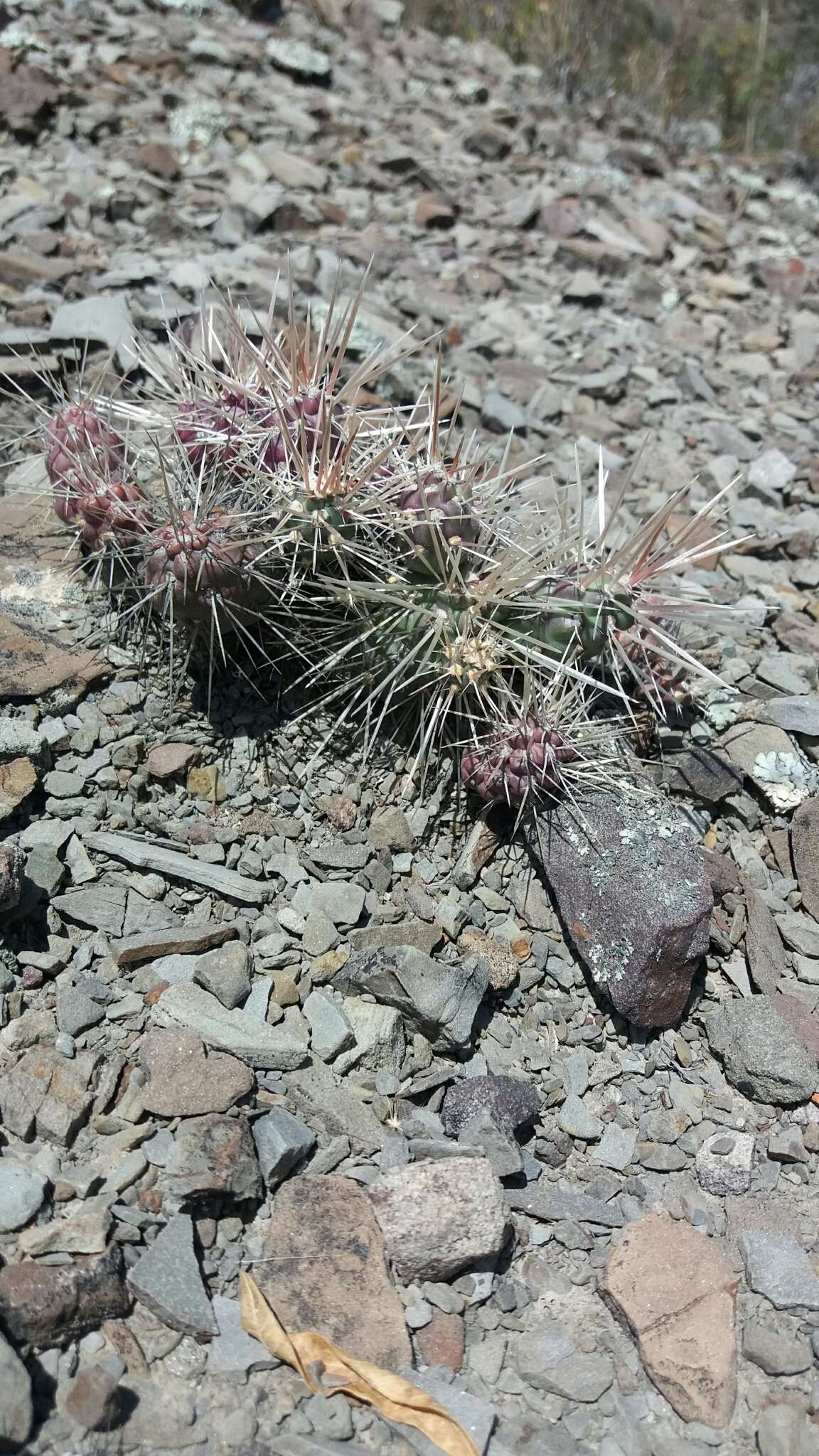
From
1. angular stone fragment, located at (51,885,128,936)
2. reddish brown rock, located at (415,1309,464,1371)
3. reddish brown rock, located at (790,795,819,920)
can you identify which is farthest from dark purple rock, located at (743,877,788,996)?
angular stone fragment, located at (51,885,128,936)

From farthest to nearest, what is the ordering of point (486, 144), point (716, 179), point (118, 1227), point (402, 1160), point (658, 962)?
point (716, 179) → point (486, 144) → point (658, 962) → point (402, 1160) → point (118, 1227)

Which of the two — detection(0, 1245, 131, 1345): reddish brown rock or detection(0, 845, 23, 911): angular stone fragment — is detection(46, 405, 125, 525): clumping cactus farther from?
detection(0, 1245, 131, 1345): reddish brown rock

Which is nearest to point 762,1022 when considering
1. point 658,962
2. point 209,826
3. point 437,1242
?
point 658,962

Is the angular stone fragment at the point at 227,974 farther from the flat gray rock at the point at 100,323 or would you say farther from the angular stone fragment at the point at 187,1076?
the flat gray rock at the point at 100,323

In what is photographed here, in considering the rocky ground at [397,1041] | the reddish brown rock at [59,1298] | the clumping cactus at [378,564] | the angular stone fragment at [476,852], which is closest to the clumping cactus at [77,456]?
the clumping cactus at [378,564]

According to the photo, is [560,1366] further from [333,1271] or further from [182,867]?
[182,867]

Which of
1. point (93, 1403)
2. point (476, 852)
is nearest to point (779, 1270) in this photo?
point (476, 852)

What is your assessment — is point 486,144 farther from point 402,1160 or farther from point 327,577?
point 402,1160
